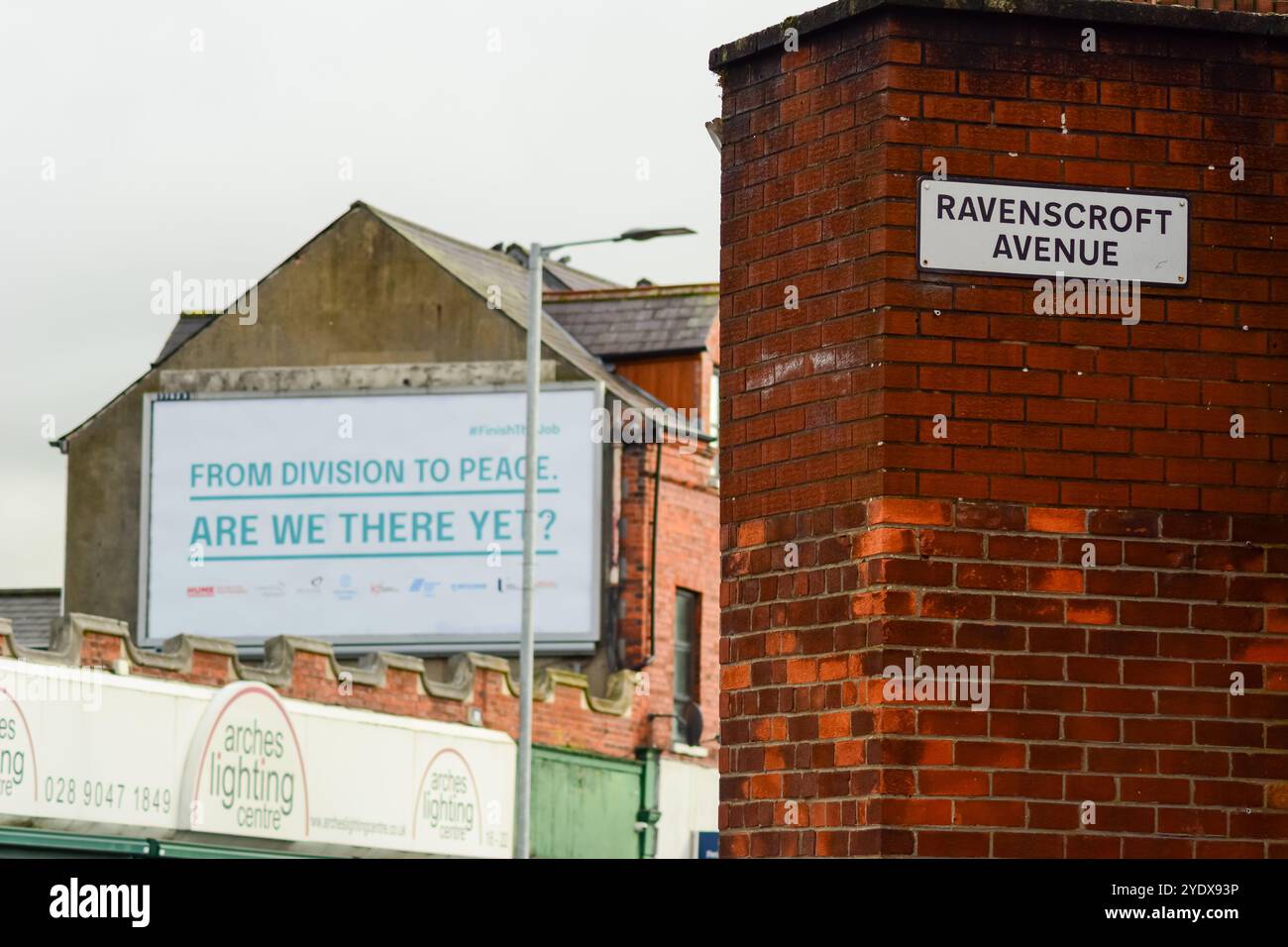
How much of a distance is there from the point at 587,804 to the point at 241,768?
10.1 meters

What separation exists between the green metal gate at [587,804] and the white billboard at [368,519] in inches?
79.5

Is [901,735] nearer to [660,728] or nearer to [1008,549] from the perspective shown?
[1008,549]

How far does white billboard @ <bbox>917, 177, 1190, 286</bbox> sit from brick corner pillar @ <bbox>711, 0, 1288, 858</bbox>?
34mm

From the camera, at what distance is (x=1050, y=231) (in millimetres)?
6215

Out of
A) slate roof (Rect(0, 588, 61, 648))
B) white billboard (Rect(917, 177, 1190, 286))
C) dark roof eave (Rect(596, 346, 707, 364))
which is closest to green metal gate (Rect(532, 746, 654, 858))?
dark roof eave (Rect(596, 346, 707, 364))

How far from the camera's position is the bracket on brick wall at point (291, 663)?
23.8 m

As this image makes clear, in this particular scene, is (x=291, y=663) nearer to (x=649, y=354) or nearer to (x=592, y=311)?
(x=649, y=354)

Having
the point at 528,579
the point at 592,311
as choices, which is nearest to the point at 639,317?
the point at 592,311

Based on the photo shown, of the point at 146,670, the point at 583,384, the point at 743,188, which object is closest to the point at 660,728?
the point at 583,384

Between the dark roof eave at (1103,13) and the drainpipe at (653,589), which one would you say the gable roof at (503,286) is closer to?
the drainpipe at (653,589)

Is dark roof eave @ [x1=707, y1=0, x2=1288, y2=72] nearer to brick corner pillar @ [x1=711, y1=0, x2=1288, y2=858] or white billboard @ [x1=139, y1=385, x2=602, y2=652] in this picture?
brick corner pillar @ [x1=711, y1=0, x2=1288, y2=858]

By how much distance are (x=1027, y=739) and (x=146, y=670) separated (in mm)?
20436

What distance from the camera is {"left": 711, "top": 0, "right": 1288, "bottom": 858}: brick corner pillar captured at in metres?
5.95

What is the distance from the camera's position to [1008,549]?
6051 millimetres
